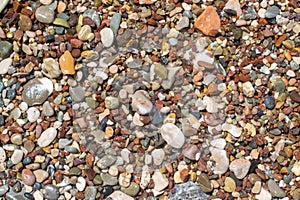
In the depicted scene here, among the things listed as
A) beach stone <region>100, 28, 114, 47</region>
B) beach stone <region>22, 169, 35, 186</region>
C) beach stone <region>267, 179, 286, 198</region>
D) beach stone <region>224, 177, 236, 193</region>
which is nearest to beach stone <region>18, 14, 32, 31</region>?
beach stone <region>100, 28, 114, 47</region>

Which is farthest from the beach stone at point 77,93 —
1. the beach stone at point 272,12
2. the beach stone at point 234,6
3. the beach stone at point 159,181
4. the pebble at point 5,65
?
the beach stone at point 272,12

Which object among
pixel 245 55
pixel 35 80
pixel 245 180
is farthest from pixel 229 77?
pixel 35 80

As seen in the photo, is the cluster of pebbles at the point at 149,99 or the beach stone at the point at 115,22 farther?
the beach stone at the point at 115,22

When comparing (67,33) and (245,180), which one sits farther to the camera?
(67,33)

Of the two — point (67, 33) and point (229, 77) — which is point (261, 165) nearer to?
point (229, 77)

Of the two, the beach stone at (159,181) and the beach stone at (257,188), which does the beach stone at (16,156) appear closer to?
the beach stone at (159,181)

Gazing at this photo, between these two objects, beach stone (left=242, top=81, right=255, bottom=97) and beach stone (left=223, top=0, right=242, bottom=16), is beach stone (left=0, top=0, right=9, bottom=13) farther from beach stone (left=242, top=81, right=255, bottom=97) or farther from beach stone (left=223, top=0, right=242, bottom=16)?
beach stone (left=242, top=81, right=255, bottom=97)
